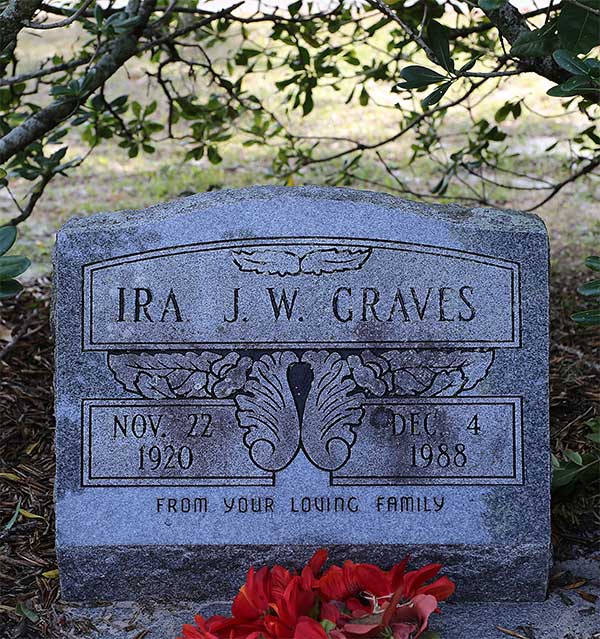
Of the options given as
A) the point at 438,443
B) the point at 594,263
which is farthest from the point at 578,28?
the point at 438,443

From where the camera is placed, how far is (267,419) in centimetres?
269

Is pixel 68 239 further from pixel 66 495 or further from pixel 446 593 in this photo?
pixel 446 593

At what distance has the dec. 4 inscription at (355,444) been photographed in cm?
268

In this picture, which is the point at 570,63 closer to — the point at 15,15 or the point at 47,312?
the point at 15,15

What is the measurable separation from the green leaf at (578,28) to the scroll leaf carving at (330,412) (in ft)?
3.74

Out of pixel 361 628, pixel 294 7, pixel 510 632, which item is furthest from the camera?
pixel 294 7

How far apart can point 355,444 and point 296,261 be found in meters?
0.56

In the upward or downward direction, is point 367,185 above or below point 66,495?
above

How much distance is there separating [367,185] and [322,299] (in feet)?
13.1

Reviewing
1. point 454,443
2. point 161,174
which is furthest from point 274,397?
point 161,174

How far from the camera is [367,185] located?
21.5 ft

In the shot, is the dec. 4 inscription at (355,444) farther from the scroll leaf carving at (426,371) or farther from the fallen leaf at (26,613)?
the fallen leaf at (26,613)

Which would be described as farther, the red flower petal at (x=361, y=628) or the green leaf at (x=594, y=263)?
the green leaf at (x=594, y=263)

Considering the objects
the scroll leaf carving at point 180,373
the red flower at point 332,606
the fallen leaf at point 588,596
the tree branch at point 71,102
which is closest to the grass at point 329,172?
the tree branch at point 71,102
